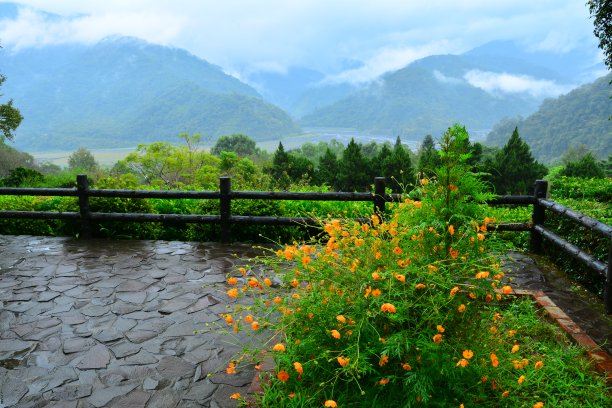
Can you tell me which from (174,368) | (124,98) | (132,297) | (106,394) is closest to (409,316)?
(174,368)

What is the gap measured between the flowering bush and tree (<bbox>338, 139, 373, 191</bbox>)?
23.6 metres

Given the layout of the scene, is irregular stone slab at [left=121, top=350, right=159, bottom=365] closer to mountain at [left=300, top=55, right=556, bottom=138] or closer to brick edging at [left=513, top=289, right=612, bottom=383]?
brick edging at [left=513, top=289, right=612, bottom=383]

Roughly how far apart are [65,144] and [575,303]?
131 meters

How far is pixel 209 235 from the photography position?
6.62 meters

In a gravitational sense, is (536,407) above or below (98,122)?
below

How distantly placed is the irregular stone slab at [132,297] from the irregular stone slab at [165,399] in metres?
1.57

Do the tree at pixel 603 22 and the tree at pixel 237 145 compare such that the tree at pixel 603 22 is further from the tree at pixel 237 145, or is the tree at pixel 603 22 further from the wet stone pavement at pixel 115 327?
the tree at pixel 237 145

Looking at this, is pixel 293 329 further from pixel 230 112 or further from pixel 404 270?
pixel 230 112

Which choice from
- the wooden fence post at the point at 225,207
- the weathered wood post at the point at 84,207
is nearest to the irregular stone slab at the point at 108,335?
the wooden fence post at the point at 225,207

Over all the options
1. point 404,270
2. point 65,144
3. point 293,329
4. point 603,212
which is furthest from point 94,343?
point 65,144

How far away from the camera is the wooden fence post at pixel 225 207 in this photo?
20.3ft

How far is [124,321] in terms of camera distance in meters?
4.00

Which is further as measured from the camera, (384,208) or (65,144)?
(65,144)

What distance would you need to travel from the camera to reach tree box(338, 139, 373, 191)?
26.3 metres
